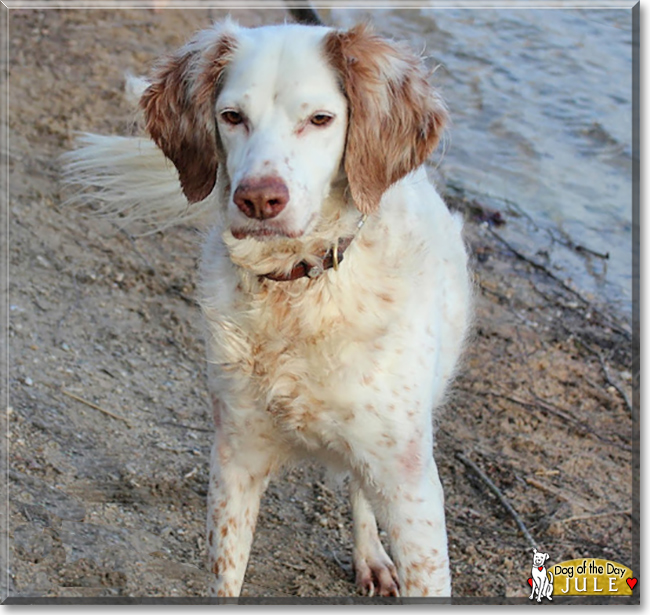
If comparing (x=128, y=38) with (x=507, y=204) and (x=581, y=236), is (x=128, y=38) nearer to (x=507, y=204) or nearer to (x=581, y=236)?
(x=507, y=204)

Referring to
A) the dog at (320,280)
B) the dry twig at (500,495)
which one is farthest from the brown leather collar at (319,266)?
the dry twig at (500,495)

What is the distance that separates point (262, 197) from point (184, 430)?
6.04 ft

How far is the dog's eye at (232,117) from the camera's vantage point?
249 cm

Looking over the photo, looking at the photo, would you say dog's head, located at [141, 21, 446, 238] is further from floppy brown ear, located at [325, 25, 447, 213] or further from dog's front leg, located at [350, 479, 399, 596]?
dog's front leg, located at [350, 479, 399, 596]

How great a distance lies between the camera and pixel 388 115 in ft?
8.55

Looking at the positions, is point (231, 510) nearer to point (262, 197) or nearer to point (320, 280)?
point (320, 280)

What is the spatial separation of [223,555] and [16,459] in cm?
96

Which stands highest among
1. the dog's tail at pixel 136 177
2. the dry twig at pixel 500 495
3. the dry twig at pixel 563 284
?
the dog's tail at pixel 136 177

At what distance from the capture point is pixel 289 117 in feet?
7.97

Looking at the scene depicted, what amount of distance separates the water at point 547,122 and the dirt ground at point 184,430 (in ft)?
1.56

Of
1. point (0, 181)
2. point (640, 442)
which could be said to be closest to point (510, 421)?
point (640, 442)

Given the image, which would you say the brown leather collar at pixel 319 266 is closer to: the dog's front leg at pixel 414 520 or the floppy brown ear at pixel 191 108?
the floppy brown ear at pixel 191 108

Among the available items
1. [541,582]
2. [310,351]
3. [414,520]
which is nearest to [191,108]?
[310,351]

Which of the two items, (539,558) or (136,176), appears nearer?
(539,558)
